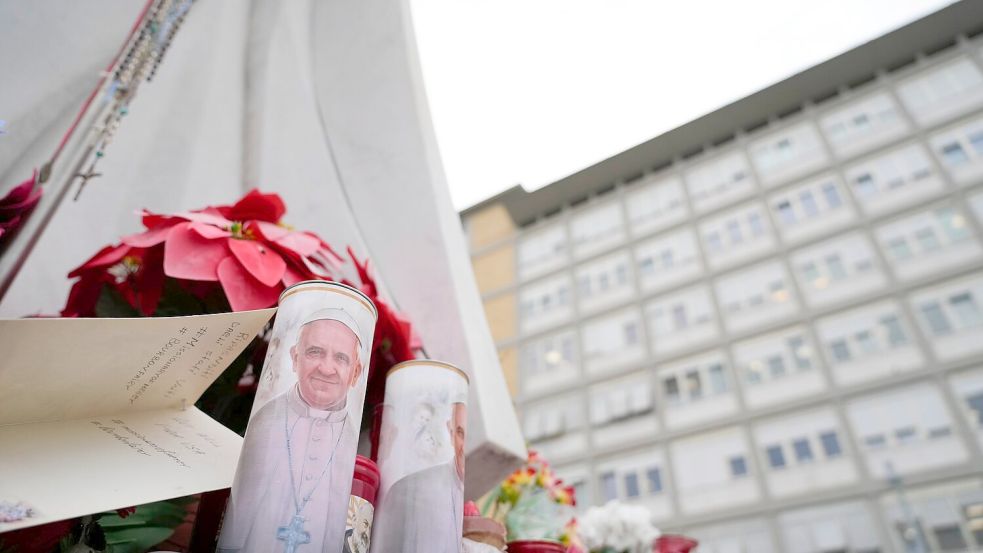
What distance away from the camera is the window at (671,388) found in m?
9.41

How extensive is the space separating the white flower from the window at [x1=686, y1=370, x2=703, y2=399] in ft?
28.0

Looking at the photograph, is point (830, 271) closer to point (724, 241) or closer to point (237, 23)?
point (724, 241)

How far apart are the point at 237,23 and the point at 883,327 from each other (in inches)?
365

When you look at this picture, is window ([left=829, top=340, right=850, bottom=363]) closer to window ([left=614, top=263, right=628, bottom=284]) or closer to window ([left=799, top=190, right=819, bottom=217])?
window ([left=799, top=190, right=819, bottom=217])

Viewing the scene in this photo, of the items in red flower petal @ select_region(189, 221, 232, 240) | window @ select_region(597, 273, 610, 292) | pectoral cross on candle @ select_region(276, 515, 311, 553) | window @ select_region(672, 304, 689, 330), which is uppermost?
window @ select_region(597, 273, 610, 292)

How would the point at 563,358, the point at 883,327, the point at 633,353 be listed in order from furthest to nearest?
the point at 563,358, the point at 633,353, the point at 883,327

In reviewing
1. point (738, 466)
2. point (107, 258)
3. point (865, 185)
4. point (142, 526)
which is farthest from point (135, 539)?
point (865, 185)

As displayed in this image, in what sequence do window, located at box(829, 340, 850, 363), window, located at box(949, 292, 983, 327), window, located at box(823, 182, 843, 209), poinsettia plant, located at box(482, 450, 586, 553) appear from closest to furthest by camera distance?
poinsettia plant, located at box(482, 450, 586, 553) < window, located at box(949, 292, 983, 327) < window, located at box(829, 340, 850, 363) < window, located at box(823, 182, 843, 209)

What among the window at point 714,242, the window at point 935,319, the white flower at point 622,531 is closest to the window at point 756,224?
the window at point 714,242

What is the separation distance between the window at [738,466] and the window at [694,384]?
1.05 meters

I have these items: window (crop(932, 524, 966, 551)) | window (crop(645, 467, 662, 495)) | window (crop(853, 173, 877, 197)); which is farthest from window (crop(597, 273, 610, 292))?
window (crop(932, 524, 966, 551))

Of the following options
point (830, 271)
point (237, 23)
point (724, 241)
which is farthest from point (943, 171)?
point (237, 23)

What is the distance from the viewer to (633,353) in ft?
33.2

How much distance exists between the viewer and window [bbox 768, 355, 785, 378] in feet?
28.6
